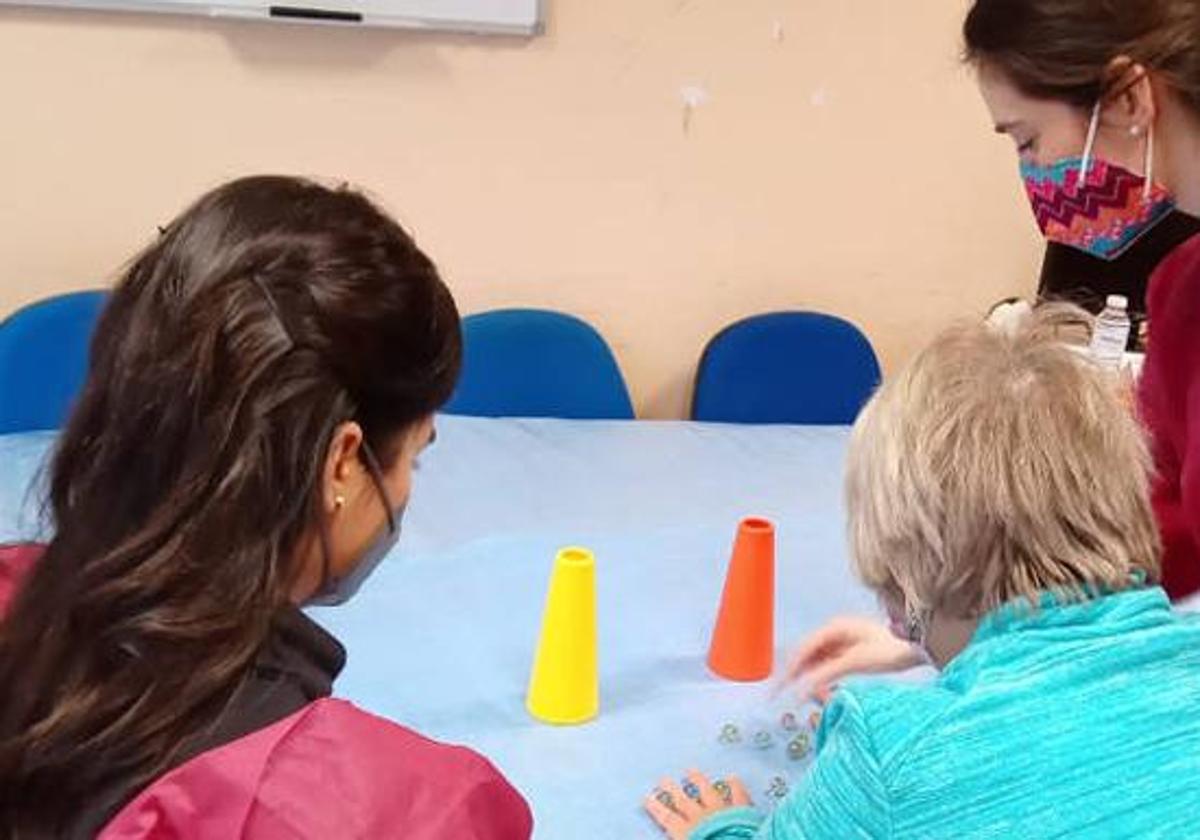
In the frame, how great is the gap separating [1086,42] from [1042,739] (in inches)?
26.1

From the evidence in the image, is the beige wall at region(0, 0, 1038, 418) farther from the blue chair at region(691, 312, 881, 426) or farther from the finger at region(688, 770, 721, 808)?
the finger at region(688, 770, 721, 808)

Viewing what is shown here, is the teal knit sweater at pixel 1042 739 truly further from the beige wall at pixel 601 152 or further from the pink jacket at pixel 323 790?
the beige wall at pixel 601 152

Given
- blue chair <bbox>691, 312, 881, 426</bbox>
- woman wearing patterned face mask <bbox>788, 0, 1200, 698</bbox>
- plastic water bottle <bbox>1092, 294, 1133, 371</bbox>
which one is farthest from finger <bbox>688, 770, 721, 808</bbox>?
blue chair <bbox>691, 312, 881, 426</bbox>

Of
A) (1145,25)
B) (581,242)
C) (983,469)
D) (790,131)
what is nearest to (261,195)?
(983,469)

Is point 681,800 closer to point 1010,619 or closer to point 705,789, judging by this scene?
point 705,789

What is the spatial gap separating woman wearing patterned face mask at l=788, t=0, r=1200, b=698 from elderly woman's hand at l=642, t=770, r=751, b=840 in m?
0.21

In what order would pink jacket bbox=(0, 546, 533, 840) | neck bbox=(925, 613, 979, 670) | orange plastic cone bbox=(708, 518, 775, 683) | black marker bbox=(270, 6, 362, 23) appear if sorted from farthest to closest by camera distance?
black marker bbox=(270, 6, 362, 23)
orange plastic cone bbox=(708, 518, 775, 683)
neck bbox=(925, 613, 979, 670)
pink jacket bbox=(0, 546, 533, 840)

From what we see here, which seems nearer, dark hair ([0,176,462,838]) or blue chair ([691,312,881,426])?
dark hair ([0,176,462,838])

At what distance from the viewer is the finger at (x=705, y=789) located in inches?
50.7

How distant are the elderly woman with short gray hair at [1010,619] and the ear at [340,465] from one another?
0.39 m

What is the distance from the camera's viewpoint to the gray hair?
1031 mm

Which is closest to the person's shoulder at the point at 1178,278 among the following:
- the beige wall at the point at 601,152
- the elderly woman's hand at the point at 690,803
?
the elderly woman's hand at the point at 690,803

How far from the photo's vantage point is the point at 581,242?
106 inches

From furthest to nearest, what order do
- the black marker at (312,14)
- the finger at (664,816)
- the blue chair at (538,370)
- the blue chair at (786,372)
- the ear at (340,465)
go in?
the blue chair at (786,372), the blue chair at (538,370), the black marker at (312,14), the finger at (664,816), the ear at (340,465)
